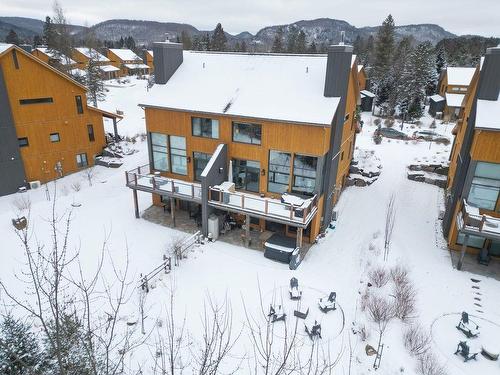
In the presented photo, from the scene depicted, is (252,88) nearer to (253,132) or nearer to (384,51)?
(253,132)

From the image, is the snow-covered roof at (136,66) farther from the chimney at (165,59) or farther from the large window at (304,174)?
the large window at (304,174)

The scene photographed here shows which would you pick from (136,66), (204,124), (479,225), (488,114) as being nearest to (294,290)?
(479,225)

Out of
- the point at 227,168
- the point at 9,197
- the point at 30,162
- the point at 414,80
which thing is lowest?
the point at 9,197

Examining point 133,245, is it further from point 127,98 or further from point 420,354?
point 127,98

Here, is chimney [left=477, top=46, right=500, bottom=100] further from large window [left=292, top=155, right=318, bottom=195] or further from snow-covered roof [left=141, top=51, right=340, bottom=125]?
large window [left=292, top=155, right=318, bottom=195]

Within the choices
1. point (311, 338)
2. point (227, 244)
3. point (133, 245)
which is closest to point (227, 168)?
point (227, 244)

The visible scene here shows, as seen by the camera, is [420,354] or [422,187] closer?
[420,354]

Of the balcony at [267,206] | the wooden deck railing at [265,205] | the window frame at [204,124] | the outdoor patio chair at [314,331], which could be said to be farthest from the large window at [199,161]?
the outdoor patio chair at [314,331]
